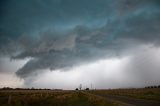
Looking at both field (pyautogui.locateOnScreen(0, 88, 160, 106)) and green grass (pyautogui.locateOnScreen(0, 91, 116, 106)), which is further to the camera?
field (pyautogui.locateOnScreen(0, 88, 160, 106))

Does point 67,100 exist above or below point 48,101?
above

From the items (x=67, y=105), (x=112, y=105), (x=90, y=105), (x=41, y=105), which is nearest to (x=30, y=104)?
(x=41, y=105)

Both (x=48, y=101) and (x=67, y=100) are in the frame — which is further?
(x=67, y=100)

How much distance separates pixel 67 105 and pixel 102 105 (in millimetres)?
4791

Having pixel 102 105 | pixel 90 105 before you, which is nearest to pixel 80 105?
pixel 90 105

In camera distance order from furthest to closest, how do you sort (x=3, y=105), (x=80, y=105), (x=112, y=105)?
1. (x=80, y=105)
2. (x=112, y=105)
3. (x=3, y=105)

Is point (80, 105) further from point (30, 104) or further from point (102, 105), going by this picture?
point (30, 104)

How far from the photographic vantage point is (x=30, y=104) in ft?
110

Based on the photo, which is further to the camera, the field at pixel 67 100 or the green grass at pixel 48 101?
the field at pixel 67 100

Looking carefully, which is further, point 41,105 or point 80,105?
point 80,105


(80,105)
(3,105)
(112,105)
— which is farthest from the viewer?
(80,105)

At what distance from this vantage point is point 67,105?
34406 millimetres

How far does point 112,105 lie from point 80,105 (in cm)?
499

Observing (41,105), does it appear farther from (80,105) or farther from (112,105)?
(112,105)
